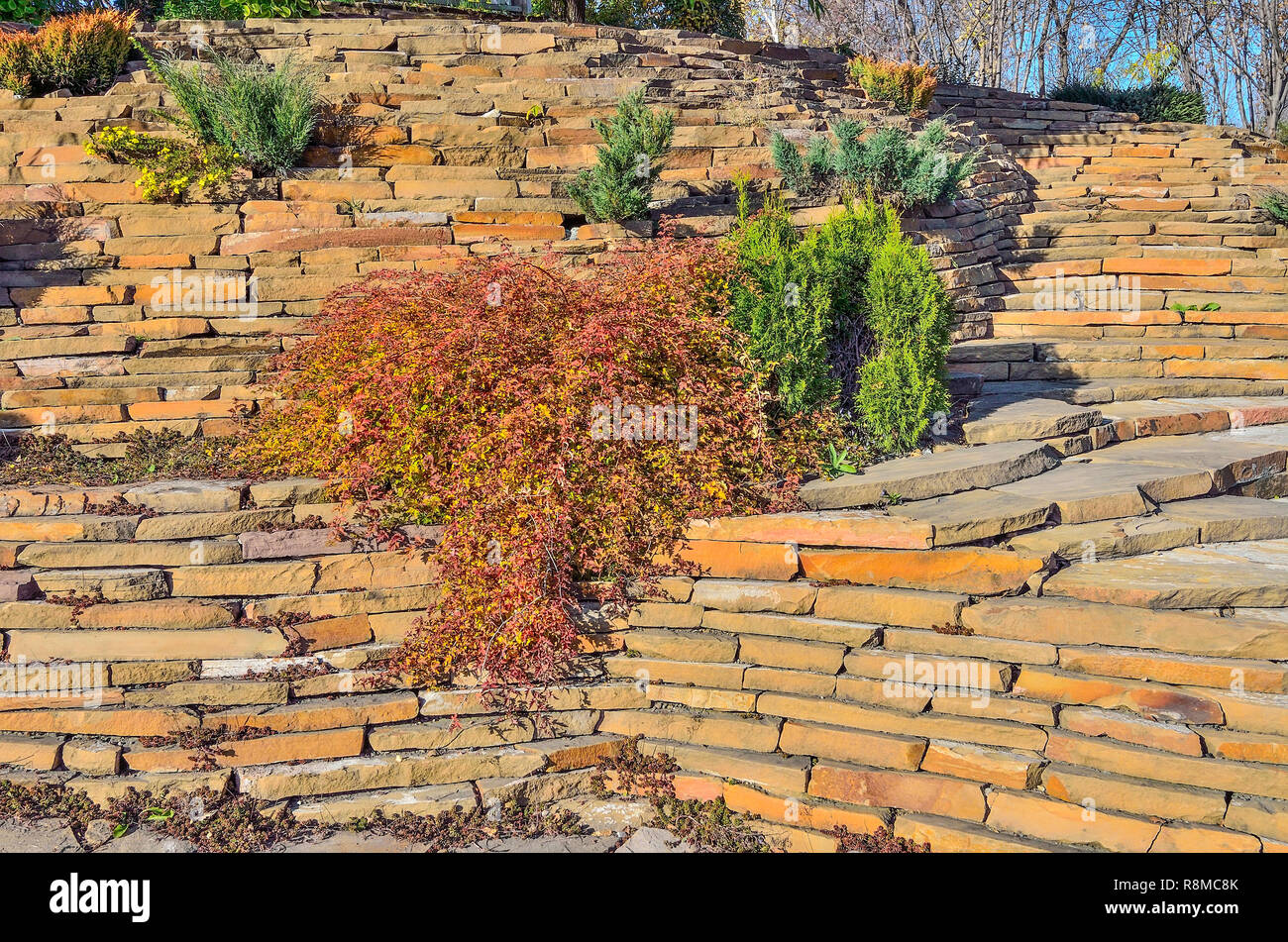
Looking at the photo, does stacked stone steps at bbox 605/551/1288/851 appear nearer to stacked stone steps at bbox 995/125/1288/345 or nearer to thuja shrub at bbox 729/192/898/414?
thuja shrub at bbox 729/192/898/414

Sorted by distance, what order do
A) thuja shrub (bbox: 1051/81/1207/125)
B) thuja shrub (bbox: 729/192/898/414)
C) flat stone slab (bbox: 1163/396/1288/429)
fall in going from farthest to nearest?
thuja shrub (bbox: 1051/81/1207/125), flat stone slab (bbox: 1163/396/1288/429), thuja shrub (bbox: 729/192/898/414)

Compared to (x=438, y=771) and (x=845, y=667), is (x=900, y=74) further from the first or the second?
(x=438, y=771)

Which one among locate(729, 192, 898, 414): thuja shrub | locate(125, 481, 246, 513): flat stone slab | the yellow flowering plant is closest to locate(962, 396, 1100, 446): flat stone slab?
locate(729, 192, 898, 414): thuja shrub

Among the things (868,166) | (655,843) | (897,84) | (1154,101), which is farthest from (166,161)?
(1154,101)

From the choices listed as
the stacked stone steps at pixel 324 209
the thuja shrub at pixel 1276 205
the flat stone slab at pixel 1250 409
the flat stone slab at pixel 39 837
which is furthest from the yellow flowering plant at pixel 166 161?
the thuja shrub at pixel 1276 205

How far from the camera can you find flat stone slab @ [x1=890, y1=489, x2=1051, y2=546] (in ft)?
13.7

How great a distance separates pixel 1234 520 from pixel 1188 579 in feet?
2.41

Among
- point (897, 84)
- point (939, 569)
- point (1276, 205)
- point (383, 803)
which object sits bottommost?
point (383, 803)

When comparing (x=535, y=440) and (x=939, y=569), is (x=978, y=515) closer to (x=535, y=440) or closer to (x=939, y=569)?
(x=939, y=569)

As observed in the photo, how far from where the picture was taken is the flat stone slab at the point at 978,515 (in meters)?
4.17

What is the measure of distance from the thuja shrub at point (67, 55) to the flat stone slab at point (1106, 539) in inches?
350

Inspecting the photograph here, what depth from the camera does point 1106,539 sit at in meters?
4.18

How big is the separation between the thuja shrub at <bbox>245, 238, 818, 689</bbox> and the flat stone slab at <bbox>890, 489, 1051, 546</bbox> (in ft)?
2.42

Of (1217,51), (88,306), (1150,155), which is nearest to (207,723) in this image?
(88,306)
